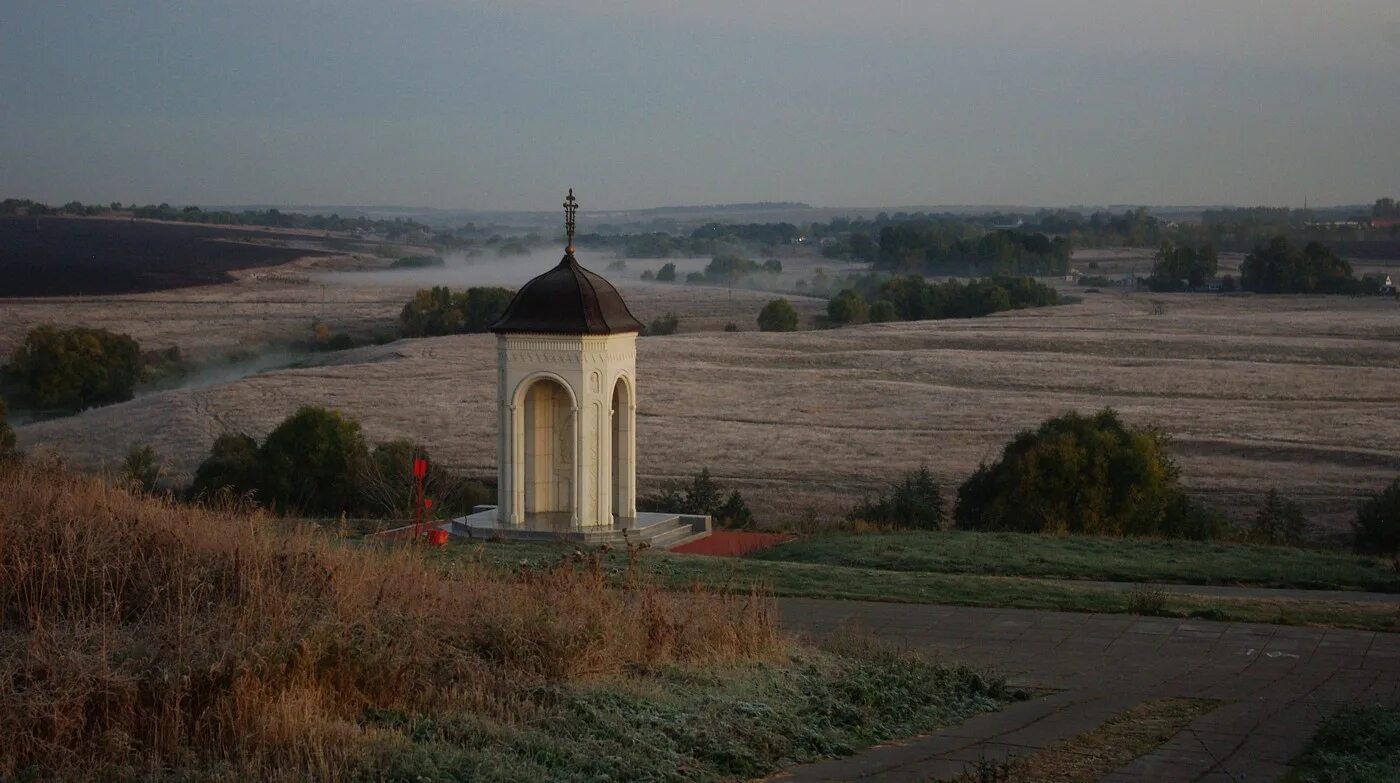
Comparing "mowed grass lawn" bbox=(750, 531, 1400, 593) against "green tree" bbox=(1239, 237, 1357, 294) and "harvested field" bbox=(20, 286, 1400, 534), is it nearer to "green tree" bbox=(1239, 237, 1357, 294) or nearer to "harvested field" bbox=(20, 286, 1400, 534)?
"harvested field" bbox=(20, 286, 1400, 534)

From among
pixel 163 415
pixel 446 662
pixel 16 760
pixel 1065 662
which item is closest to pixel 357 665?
pixel 446 662

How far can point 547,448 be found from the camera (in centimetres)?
1988

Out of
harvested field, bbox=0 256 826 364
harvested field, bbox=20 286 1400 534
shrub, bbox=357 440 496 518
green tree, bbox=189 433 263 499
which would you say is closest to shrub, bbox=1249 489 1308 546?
harvested field, bbox=20 286 1400 534

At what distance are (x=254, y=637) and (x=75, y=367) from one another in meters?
46.7

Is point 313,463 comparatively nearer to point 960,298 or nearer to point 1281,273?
point 960,298

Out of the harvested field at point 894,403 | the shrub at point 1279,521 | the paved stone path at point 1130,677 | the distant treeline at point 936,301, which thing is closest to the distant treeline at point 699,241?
the distant treeline at point 936,301

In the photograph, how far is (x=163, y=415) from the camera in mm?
41406

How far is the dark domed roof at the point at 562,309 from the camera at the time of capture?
1877 centimetres

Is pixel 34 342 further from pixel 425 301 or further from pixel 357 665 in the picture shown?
pixel 357 665

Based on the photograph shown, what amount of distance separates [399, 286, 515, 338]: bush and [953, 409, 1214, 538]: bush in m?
48.0

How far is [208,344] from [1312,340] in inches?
1755

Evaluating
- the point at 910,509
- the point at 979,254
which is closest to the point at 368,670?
the point at 910,509

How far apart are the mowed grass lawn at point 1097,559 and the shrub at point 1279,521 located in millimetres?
6838

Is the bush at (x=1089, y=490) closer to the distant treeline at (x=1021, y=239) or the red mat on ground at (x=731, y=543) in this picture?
the red mat on ground at (x=731, y=543)
